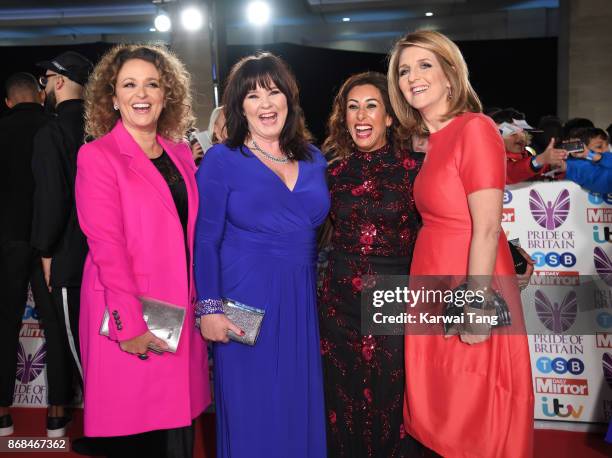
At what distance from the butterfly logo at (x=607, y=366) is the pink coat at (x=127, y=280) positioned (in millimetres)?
2436

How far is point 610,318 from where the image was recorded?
3.63 meters

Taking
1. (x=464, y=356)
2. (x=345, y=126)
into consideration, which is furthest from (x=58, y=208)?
(x=464, y=356)

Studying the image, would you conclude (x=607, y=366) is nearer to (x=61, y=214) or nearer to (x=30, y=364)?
(x=61, y=214)

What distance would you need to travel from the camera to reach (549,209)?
3709mm

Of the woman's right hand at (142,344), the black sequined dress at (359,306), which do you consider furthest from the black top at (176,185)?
the black sequined dress at (359,306)

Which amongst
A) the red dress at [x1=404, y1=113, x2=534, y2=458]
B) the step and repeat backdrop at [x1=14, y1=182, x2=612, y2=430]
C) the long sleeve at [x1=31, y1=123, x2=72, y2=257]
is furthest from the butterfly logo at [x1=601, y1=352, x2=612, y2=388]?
the long sleeve at [x1=31, y1=123, x2=72, y2=257]

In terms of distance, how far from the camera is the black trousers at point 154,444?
2.39 meters

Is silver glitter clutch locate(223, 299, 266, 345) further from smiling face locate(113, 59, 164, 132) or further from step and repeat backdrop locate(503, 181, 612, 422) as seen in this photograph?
step and repeat backdrop locate(503, 181, 612, 422)

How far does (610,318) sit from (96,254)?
2.80 meters

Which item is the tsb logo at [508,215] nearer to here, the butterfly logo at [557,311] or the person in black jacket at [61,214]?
the butterfly logo at [557,311]

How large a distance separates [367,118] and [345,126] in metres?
0.18

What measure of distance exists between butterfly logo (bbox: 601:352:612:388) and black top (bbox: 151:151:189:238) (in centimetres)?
254

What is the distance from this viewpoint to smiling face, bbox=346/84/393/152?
2.70 metres

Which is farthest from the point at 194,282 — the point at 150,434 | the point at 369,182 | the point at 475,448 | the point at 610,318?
the point at 610,318
